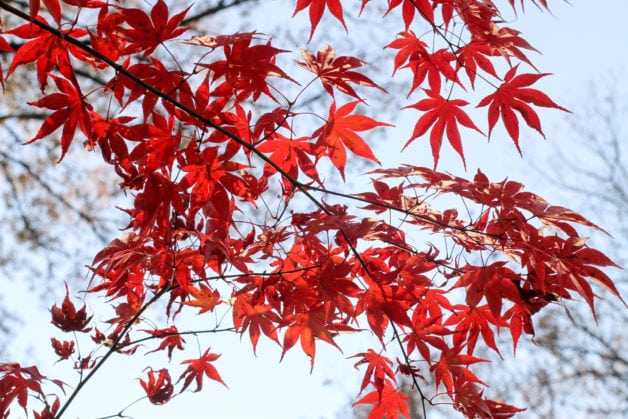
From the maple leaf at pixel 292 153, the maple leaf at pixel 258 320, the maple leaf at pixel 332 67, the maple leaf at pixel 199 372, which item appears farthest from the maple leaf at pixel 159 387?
the maple leaf at pixel 332 67

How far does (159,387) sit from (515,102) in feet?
2.88

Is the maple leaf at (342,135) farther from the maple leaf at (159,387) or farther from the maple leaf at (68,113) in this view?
the maple leaf at (159,387)

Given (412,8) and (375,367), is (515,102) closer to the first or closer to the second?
(412,8)

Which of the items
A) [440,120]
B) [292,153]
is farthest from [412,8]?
[292,153]

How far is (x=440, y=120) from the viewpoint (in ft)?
3.45

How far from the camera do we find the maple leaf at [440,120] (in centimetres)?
104

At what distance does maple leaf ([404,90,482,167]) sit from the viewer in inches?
41.1

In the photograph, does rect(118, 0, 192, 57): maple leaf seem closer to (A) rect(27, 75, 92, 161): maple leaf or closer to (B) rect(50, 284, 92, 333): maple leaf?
(A) rect(27, 75, 92, 161): maple leaf

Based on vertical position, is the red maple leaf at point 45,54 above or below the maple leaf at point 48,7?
above

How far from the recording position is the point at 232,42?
88 centimetres

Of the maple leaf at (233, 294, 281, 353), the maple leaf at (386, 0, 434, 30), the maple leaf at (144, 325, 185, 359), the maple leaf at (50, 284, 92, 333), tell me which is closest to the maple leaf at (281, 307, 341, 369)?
the maple leaf at (233, 294, 281, 353)

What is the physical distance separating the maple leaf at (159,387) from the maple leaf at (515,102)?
796mm

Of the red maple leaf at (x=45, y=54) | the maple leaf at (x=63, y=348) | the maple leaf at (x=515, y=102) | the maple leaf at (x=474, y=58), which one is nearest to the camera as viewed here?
the red maple leaf at (x=45, y=54)

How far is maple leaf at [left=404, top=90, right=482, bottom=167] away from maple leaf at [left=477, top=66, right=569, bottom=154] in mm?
39
